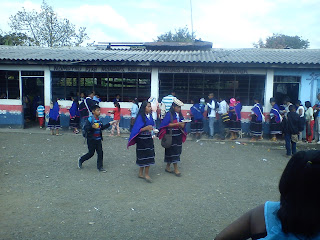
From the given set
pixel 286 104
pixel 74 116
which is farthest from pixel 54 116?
pixel 286 104

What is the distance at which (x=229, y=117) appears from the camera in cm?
1061

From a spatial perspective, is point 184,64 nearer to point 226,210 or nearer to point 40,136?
point 40,136

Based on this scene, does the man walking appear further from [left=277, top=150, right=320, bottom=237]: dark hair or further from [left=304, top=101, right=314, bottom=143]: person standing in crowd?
[left=277, top=150, right=320, bottom=237]: dark hair

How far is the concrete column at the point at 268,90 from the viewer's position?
1081 cm

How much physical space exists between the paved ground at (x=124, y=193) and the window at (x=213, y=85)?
3355mm

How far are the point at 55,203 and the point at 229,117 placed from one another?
7.35 meters


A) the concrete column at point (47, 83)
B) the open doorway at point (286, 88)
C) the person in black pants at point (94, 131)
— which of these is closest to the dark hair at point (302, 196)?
the person in black pants at point (94, 131)

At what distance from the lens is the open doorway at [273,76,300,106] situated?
10.9 meters

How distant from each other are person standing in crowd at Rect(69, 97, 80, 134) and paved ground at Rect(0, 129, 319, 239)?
8.89ft

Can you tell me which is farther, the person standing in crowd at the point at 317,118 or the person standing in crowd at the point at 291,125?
the person standing in crowd at the point at 317,118

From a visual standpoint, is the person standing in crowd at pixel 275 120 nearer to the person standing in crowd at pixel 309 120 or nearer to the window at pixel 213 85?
the person standing in crowd at pixel 309 120

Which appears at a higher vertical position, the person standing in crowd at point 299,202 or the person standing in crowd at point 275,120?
the person standing in crowd at point 299,202

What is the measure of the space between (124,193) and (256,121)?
21.8 ft

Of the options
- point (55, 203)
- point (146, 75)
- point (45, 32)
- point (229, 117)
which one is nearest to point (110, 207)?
point (55, 203)
